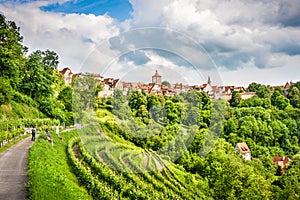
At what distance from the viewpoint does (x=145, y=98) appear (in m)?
14.2

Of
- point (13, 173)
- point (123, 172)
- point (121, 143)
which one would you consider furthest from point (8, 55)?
point (13, 173)

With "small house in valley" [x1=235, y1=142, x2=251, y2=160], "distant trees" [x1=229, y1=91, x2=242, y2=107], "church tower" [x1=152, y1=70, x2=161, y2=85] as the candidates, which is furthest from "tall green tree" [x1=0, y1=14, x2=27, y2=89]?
"distant trees" [x1=229, y1=91, x2=242, y2=107]

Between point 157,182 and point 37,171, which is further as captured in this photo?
point 157,182

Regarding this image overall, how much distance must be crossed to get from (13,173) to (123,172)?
627 cm

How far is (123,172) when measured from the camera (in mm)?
14656

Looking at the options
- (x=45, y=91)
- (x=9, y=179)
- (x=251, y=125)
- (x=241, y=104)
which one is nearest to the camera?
(x=9, y=179)

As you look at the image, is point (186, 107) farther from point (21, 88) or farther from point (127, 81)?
point (21, 88)

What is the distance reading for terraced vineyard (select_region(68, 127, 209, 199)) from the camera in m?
12.0

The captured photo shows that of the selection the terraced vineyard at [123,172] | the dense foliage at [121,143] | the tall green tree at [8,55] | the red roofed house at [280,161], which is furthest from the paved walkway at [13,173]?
the red roofed house at [280,161]

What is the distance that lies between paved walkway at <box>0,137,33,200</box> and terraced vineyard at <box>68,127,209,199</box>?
7.13ft

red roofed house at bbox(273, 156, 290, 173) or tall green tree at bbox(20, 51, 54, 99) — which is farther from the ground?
tall green tree at bbox(20, 51, 54, 99)

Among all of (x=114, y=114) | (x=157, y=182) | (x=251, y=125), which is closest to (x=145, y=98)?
(x=114, y=114)

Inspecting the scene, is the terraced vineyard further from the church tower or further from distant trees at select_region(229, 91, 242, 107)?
distant trees at select_region(229, 91, 242, 107)

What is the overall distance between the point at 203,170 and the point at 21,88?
16.7 m
